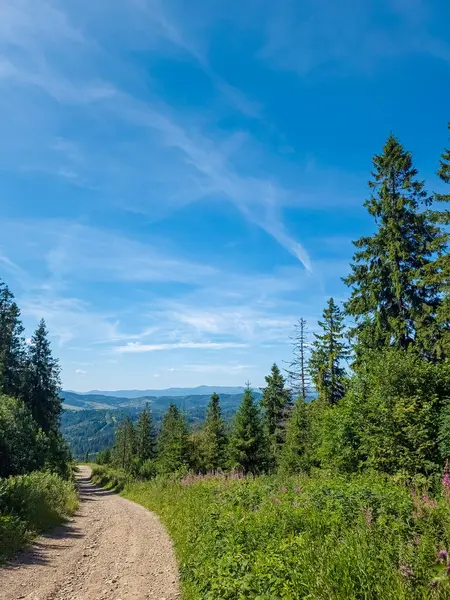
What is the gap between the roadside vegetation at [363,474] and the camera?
4.98 metres

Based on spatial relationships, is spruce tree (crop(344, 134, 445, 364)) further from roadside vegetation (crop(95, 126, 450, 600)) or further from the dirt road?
the dirt road

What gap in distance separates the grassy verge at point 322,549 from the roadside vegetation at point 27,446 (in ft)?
17.6

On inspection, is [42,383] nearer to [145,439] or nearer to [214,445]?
[214,445]

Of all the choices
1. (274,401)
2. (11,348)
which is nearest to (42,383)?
(11,348)

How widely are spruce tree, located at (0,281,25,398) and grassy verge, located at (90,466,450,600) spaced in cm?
3558

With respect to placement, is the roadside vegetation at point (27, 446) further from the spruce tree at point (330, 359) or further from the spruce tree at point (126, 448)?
the spruce tree at point (126, 448)

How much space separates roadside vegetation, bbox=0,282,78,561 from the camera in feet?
39.7

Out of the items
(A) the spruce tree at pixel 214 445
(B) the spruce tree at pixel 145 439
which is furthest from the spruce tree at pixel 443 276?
(B) the spruce tree at pixel 145 439

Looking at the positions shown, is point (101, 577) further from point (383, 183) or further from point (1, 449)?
point (383, 183)

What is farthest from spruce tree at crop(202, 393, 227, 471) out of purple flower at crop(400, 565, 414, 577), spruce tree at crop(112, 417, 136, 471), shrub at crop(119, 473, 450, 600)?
purple flower at crop(400, 565, 414, 577)

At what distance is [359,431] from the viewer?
1772 cm

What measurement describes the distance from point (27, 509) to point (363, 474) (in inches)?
501

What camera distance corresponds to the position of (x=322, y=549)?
17.6 feet

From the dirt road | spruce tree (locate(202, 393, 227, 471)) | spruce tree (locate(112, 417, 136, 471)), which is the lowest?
spruce tree (locate(112, 417, 136, 471))
